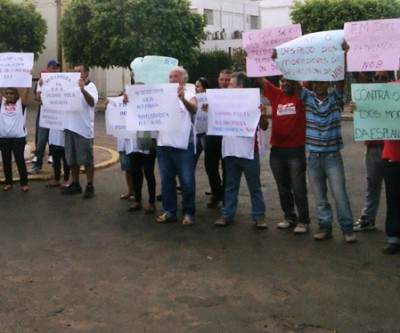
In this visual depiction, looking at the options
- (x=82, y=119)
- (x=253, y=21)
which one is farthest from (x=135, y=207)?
(x=253, y=21)

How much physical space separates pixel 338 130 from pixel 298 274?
1.70 m

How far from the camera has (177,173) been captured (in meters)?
7.37

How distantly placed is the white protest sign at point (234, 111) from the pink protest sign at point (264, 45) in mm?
244

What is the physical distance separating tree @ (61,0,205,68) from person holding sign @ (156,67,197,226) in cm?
1986

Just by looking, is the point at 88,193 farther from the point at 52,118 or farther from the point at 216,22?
the point at 216,22

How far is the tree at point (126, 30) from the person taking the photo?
26781mm

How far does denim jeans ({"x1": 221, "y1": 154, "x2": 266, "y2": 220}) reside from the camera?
6.96m

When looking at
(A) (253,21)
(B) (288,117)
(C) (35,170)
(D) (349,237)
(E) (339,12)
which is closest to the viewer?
(D) (349,237)

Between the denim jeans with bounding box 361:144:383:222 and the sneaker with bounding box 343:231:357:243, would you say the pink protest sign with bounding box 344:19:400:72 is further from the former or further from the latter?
the sneaker with bounding box 343:231:357:243

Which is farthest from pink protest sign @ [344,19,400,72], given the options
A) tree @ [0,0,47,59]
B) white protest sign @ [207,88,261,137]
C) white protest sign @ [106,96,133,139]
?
tree @ [0,0,47,59]

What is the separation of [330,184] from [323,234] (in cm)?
53

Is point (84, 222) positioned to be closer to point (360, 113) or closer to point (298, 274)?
point (298, 274)

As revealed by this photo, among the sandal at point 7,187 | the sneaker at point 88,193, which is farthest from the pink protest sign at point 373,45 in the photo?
the sandal at point 7,187

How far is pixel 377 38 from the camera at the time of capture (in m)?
5.87
